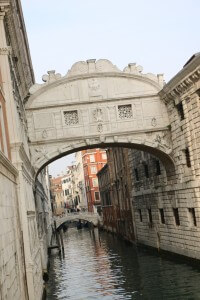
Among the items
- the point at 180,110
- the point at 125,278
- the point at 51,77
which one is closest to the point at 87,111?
the point at 51,77

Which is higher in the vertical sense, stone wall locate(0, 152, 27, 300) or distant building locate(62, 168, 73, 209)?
distant building locate(62, 168, 73, 209)

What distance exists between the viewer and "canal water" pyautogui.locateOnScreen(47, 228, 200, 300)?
16188 mm

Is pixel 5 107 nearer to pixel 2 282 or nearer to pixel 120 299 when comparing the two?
pixel 2 282

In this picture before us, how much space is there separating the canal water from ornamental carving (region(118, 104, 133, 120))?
657 centimetres

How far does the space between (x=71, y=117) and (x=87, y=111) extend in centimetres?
75

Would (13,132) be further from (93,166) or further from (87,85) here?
(93,166)

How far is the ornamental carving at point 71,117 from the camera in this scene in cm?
2075

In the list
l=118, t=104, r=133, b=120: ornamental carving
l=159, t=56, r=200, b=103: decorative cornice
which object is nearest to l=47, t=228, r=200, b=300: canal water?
l=118, t=104, r=133, b=120: ornamental carving

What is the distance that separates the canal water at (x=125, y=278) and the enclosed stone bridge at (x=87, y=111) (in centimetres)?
509

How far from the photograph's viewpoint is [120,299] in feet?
51.0

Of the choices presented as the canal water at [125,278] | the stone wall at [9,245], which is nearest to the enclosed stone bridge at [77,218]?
the canal water at [125,278]

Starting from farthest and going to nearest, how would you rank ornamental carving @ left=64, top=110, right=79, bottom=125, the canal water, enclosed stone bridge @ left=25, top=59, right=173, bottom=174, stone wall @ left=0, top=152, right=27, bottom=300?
ornamental carving @ left=64, top=110, right=79, bottom=125 < enclosed stone bridge @ left=25, top=59, right=173, bottom=174 < the canal water < stone wall @ left=0, top=152, right=27, bottom=300

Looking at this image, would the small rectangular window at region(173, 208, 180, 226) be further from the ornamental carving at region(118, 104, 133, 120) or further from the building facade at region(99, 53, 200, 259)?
the ornamental carving at region(118, 104, 133, 120)

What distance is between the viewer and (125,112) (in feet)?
68.7
